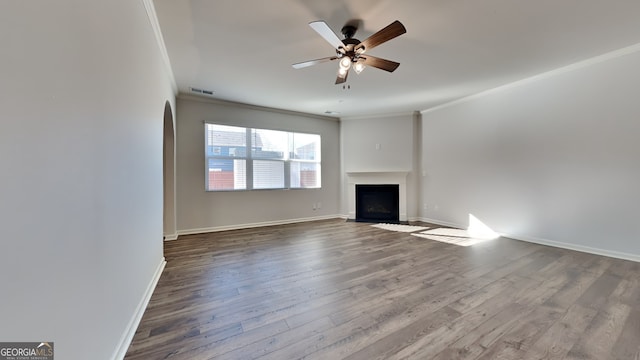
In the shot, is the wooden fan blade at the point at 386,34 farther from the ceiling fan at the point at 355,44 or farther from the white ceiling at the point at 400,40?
the white ceiling at the point at 400,40

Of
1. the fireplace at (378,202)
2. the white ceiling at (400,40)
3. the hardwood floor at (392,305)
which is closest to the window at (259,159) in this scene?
the white ceiling at (400,40)

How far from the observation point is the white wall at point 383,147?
5.75 meters

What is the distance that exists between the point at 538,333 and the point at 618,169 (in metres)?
2.95

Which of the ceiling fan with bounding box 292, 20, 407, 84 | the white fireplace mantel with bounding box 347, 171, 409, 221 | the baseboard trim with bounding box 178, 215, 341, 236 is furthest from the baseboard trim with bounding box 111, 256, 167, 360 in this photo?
the white fireplace mantel with bounding box 347, 171, 409, 221

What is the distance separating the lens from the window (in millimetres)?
4789

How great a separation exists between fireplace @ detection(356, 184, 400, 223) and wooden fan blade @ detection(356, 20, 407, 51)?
400 centimetres

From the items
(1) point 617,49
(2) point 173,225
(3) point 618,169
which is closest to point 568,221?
(3) point 618,169

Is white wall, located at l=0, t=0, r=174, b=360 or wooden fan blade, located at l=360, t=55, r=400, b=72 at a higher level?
wooden fan blade, located at l=360, t=55, r=400, b=72

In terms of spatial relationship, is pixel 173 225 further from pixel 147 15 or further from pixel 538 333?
pixel 538 333

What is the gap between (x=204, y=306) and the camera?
208 centimetres

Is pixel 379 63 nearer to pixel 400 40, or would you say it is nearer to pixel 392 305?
pixel 400 40

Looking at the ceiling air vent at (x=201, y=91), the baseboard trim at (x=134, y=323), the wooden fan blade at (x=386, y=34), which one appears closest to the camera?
the baseboard trim at (x=134, y=323)

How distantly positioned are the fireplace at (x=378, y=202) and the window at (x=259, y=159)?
117 cm

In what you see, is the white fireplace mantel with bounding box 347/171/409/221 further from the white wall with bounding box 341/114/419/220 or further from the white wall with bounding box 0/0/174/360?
the white wall with bounding box 0/0/174/360
